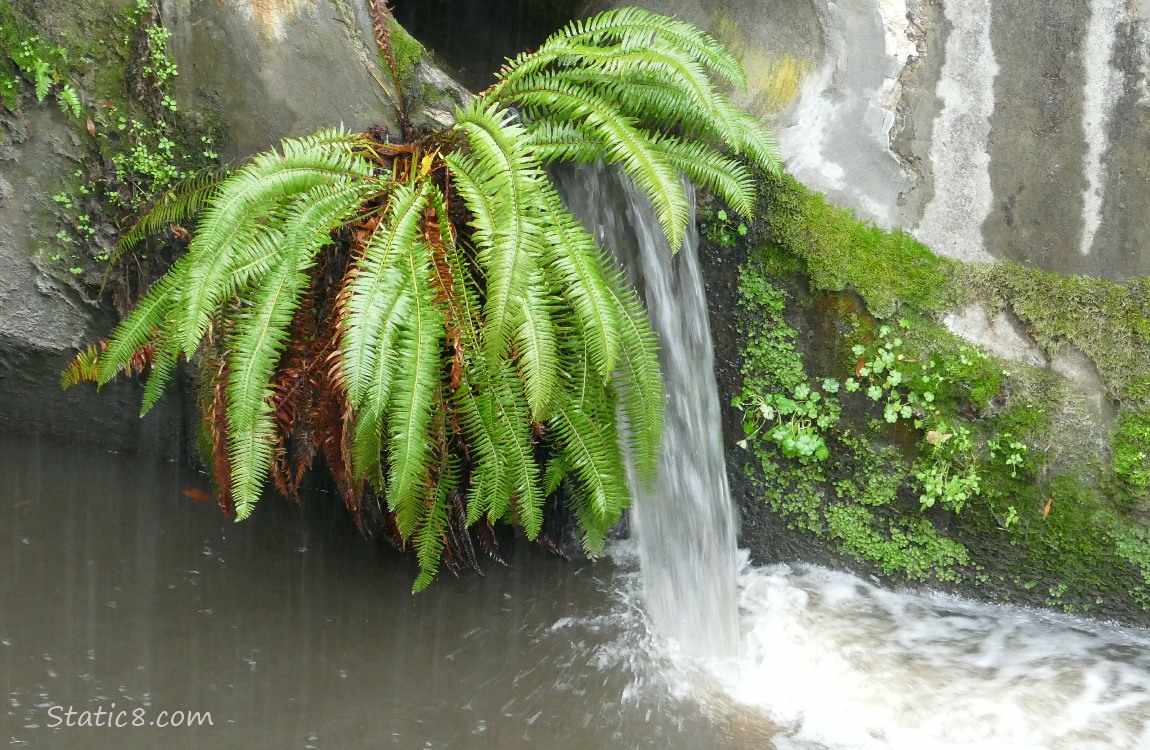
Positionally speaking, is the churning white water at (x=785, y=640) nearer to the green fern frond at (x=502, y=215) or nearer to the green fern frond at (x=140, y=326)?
the green fern frond at (x=502, y=215)

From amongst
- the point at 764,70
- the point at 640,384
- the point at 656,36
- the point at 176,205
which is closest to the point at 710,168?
the point at 656,36

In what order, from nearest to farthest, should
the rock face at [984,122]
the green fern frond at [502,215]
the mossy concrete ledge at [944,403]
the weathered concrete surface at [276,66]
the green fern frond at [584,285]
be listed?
the green fern frond at [502,215] < the green fern frond at [584,285] < the rock face at [984,122] < the mossy concrete ledge at [944,403] < the weathered concrete surface at [276,66]

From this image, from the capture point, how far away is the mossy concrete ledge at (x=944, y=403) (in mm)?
3783

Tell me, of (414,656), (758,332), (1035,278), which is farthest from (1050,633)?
(414,656)

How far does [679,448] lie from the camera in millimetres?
4211

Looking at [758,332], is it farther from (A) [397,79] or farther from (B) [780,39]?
(A) [397,79]

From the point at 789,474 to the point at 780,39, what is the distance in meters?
2.05

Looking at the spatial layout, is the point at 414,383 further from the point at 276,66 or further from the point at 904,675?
the point at 904,675

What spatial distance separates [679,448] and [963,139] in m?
1.86

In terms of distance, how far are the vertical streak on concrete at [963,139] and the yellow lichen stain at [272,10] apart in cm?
281

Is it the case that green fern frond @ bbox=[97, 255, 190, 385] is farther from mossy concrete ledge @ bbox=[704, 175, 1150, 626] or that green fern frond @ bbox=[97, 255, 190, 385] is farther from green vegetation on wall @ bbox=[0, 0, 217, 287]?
mossy concrete ledge @ bbox=[704, 175, 1150, 626]

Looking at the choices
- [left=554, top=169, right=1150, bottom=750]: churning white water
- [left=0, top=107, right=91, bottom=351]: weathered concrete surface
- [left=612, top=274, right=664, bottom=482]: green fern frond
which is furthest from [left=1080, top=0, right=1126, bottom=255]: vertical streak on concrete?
[left=0, top=107, right=91, bottom=351]: weathered concrete surface

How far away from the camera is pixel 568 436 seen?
140 inches

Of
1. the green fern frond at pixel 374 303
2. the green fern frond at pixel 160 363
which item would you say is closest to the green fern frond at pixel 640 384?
the green fern frond at pixel 374 303
